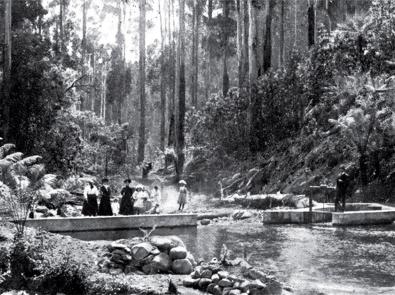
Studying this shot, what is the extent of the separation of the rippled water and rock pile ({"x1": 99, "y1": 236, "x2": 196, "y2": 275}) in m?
1.61

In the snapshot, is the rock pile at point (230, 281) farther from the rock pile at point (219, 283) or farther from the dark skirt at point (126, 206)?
the dark skirt at point (126, 206)

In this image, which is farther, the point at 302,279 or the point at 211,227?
the point at 211,227

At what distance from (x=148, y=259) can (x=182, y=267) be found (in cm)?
62

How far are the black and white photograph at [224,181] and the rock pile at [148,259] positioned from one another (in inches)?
1.0

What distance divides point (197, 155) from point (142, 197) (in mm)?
18689

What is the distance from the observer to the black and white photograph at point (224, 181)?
1066 cm

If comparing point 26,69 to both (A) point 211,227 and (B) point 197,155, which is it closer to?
(A) point 211,227

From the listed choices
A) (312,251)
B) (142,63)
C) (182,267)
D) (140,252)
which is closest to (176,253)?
(182,267)

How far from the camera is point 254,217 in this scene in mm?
20906

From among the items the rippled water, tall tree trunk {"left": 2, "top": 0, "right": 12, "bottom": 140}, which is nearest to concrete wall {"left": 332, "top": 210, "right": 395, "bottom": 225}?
the rippled water

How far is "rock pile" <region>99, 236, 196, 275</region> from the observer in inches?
442

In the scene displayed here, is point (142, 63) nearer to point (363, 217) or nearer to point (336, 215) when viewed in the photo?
point (336, 215)

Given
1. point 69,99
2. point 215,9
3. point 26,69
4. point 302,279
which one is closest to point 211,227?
point 302,279

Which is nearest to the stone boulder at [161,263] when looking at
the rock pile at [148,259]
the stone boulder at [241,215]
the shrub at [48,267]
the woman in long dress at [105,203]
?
the rock pile at [148,259]
